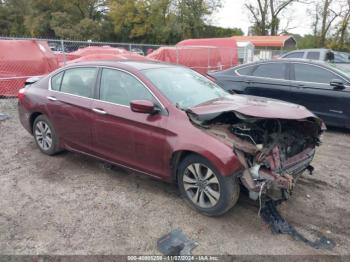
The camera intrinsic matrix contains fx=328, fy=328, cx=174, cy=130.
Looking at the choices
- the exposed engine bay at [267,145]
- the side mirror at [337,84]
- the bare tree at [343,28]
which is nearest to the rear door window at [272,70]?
the side mirror at [337,84]

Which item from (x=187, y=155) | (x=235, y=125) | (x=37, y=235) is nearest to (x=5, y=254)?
(x=37, y=235)

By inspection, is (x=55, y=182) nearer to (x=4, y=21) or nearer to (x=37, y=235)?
(x=37, y=235)

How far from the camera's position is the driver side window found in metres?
3.91

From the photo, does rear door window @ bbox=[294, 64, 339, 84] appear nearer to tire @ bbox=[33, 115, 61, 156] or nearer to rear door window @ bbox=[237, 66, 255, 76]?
rear door window @ bbox=[237, 66, 255, 76]

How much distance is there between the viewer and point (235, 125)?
3549 millimetres

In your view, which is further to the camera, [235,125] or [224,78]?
[224,78]

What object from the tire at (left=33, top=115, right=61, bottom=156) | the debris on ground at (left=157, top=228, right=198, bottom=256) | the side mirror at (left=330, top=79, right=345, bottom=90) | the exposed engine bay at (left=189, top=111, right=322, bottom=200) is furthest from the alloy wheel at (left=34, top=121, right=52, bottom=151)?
the side mirror at (left=330, top=79, right=345, bottom=90)

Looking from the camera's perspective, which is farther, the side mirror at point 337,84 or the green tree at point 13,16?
the green tree at point 13,16

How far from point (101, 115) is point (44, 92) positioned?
1386 mm

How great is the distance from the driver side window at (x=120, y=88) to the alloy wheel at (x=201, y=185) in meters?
0.95

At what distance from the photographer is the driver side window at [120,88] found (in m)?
3.91

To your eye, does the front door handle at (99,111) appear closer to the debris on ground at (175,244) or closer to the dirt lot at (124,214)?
the dirt lot at (124,214)

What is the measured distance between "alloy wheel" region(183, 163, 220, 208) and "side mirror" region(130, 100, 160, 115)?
754 mm

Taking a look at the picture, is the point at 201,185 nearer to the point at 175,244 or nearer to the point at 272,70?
the point at 175,244
